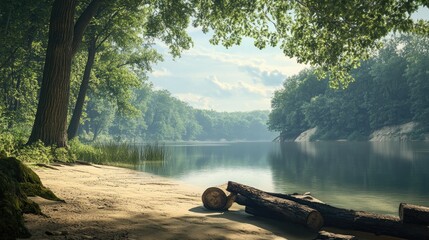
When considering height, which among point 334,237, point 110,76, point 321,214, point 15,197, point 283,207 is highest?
point 110,76

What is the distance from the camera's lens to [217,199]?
963 cm

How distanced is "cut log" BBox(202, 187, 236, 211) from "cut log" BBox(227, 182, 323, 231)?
0.76ft

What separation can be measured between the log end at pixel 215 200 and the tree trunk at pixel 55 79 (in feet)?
32.7

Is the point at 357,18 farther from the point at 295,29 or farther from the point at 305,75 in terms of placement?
the point at 305,75

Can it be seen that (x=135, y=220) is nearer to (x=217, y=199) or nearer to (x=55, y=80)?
(x=217, y=199)

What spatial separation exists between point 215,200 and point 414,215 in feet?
14.5

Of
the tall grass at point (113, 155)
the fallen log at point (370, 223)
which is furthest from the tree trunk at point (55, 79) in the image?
the fallen log at point (370, 223)

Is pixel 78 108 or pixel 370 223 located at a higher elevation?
pixel 78 108

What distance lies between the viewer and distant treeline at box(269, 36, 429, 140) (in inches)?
3125

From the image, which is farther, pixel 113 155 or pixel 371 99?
pixel 371 99

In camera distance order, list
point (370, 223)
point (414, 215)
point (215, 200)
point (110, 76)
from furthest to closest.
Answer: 1. point (110, 76)
2. point (215, 200)
3. point (370, 223)
4. point (414, 215)

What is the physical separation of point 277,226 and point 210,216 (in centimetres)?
147

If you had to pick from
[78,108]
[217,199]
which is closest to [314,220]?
[217,199]

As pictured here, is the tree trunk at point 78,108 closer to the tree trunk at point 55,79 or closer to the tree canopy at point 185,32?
the tree canopy at point 185,32
